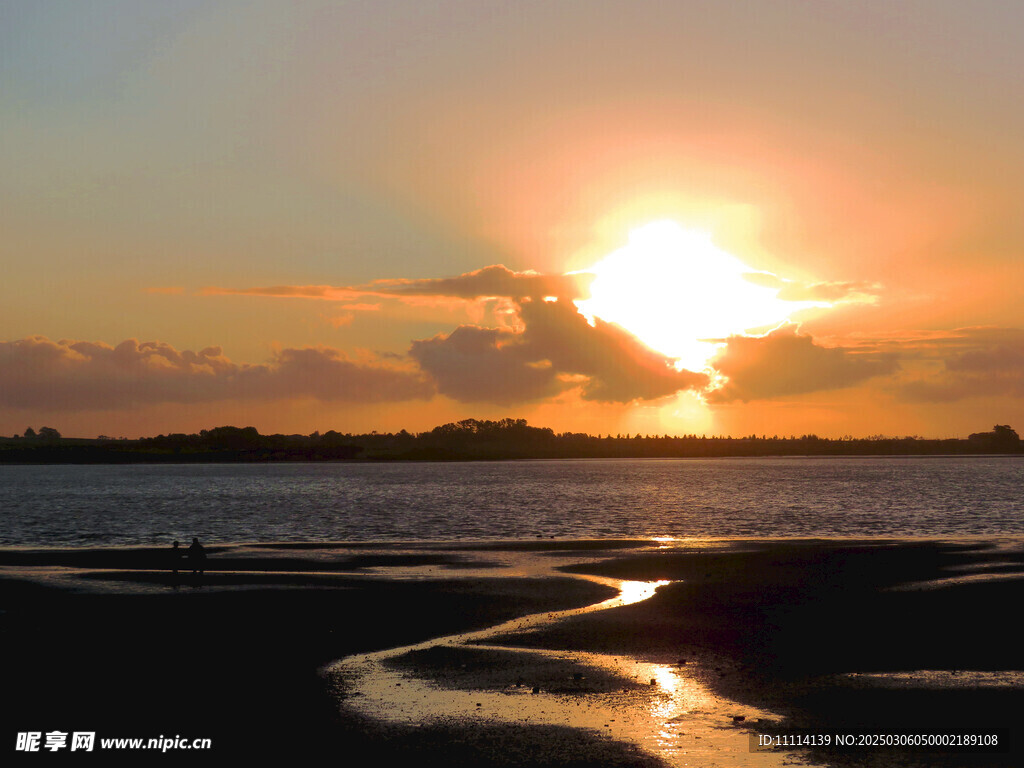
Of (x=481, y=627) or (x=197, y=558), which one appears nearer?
(x=481, y=627)

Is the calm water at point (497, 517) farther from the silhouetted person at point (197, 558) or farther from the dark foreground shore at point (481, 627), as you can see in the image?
the silhouetted person at point (197, 558)

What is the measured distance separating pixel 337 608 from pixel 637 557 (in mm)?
19488

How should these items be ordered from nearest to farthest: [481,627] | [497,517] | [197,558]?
[481,627] → [197,558] → [497,517]

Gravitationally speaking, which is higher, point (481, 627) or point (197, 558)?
point (197, 558)

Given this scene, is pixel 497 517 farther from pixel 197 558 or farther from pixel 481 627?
pixel 481 627

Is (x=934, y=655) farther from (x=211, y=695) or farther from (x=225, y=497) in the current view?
(x=225, y=497)

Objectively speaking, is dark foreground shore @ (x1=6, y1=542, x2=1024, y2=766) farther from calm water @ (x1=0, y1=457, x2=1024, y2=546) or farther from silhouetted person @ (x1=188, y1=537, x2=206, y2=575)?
calm water @ (x1=0, y1=457, x2=1024, y2=546)

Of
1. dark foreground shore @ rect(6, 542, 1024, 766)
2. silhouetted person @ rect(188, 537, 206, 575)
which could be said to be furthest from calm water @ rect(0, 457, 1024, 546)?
silhouetted person @ rect(188, 537, 206, 575)

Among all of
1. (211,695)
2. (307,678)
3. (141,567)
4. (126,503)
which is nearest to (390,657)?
(307,678)

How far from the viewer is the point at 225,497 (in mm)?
121625

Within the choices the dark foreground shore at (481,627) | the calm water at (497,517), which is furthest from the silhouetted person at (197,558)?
the calm water at (497,517)

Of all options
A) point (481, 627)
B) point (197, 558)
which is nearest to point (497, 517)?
point (197, 558)

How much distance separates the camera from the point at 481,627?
26203 mm

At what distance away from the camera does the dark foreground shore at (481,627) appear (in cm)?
1617
